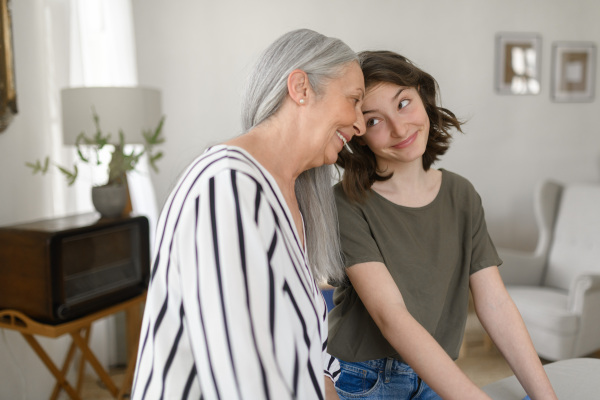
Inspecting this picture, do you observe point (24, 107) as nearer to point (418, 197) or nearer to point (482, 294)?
point (418, 197)

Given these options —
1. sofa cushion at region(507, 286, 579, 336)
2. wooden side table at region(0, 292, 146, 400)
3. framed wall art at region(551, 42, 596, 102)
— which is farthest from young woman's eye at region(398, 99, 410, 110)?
framed wall art at region(551, 42, 596, 102)

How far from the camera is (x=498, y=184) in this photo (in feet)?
15.0

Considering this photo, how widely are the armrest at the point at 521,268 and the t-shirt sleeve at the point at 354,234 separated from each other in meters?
2.48

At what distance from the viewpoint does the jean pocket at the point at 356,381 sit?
130 centimetres

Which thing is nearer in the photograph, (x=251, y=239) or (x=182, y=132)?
(x=251, y=239)

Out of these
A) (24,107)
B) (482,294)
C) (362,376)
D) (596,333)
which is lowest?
(596,333)

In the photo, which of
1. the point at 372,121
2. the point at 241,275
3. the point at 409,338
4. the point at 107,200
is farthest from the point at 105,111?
the point at 241,275

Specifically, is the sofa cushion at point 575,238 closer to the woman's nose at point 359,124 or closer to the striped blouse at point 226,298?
the woman's nose at point 359,124

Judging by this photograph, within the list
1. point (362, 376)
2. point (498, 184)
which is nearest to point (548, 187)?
point (498, 184)

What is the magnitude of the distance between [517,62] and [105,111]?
3.26m

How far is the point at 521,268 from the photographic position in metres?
3.57

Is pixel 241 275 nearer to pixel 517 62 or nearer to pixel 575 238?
pixel 575 238

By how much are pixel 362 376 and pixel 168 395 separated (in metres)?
0.60

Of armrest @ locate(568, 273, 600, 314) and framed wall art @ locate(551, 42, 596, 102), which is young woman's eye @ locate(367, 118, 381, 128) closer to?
armrest @ locate(568, 273, 600, 314)
